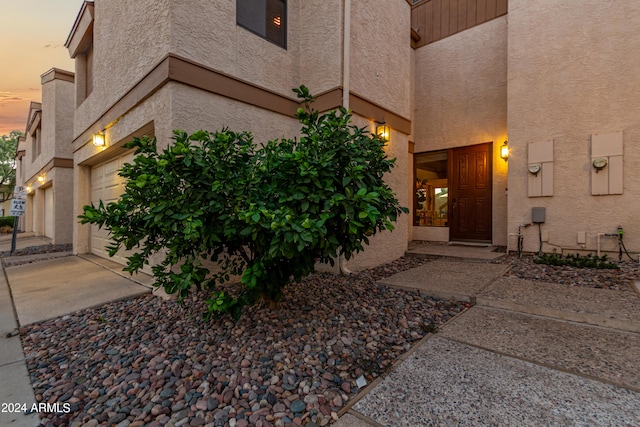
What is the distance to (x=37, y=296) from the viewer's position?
3.88 meters

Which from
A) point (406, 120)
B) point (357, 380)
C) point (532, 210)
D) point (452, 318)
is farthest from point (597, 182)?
point (357, 380)

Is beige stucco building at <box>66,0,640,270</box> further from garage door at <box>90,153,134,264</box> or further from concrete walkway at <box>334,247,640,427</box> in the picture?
concrete walkway at <box>334,247,640,427</box>

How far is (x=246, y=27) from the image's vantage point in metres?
4.56

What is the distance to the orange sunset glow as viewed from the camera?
6723 millimetres

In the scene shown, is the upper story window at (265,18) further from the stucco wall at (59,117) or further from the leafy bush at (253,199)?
the stucco wall at (59,117)

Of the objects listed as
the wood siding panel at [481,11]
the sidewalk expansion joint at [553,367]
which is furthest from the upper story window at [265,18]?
the sidewalk expansion joint at [553,367]

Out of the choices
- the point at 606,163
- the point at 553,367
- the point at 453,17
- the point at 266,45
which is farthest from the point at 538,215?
the point at 266,45

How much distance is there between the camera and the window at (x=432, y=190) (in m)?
7.51

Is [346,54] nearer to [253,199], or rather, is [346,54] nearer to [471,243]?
[253,199]

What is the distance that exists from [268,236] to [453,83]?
728 centimetres

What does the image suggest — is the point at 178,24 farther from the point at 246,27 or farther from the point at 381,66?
the point at 381,66

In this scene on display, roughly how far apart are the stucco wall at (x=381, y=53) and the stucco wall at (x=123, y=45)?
297cm

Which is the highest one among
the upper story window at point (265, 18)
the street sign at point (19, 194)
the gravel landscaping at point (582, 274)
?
the upper story window at point (265, 18)

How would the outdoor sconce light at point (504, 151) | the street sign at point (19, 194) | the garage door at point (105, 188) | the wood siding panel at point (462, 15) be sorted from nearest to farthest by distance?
the garage door at point (105, 188)
the outdoor sconce light at point (504, 151)
the wood siding panel at point (462, 15)
the street sign at point (19, 194)
